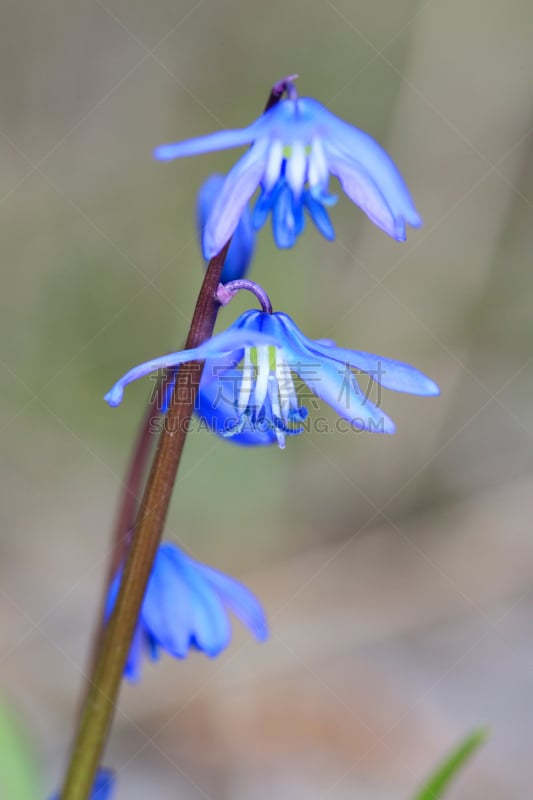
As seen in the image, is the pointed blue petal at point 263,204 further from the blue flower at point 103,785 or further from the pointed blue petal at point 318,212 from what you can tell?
the blue flower at point 103,785

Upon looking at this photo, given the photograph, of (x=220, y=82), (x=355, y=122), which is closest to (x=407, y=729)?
(x=355, y=122)

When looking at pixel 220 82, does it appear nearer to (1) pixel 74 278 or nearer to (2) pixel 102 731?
(1) pixel 74 278

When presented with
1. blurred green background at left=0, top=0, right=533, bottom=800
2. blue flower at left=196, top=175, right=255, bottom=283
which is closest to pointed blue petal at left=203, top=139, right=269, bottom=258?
blue flower at left=196, top=175, right=255, bottom=283

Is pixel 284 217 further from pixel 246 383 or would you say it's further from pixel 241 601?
pixel 241 601

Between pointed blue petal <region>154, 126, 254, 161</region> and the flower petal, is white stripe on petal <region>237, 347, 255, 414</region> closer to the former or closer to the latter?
pointed blue petal <region>154, 126, 254, 161</region>

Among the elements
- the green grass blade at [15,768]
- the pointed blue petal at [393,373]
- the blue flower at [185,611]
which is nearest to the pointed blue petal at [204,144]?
the pointed blue petal at [393,373]

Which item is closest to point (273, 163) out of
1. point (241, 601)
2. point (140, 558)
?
point (140, 558)
